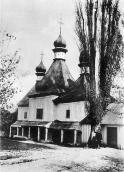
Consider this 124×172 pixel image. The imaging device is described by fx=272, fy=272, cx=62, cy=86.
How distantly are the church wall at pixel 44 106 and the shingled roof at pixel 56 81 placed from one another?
2.06 ft

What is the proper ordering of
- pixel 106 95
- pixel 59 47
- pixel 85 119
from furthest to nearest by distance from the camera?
pixel 59 47 → pixel 85 119 → pixel 106 95

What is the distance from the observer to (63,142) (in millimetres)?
29531

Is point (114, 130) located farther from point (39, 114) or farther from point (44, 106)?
point (39, 114)

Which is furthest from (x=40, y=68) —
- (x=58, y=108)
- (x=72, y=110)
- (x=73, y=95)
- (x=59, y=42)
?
(x=72, y=110)

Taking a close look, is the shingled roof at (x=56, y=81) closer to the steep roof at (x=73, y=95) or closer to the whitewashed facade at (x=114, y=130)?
the steep roof at (x=73, y=95)

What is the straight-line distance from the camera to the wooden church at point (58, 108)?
28189mm

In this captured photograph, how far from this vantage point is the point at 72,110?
29.2 m

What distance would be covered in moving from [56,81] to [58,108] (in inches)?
131

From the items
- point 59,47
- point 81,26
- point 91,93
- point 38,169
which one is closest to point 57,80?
point 59,47

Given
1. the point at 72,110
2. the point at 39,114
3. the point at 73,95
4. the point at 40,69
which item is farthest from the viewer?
the point at 40,69

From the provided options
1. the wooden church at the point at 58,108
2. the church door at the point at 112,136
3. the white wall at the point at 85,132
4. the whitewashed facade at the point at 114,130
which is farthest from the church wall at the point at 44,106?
the church door at the point at 112,136

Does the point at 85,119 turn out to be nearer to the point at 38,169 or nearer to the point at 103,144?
the point at 103,144

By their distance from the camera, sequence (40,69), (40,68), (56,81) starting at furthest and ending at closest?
(40,69), (40,68), (56,81)

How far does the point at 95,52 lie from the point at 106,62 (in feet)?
3.39
